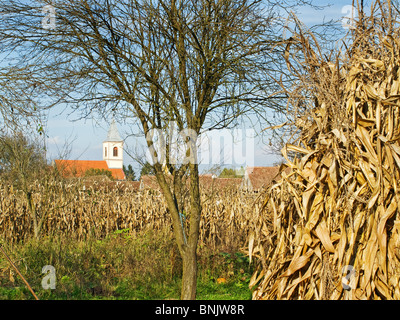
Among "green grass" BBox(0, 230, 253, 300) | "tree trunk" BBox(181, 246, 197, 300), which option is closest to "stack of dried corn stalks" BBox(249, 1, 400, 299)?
"tree trunk" BBox(181, 246, 197, 300)

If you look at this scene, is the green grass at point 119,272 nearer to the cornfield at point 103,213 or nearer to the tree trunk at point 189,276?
the tree trunk at point 189,276

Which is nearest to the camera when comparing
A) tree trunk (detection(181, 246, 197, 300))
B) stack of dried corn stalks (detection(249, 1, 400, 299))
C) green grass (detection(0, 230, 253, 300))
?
stack of dried corn stalks (detection(249, 1, 400, 299))

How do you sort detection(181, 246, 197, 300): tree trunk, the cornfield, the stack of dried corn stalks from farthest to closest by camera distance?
1. the cornfield
2. detection(181, 246, 197, 300): tree trunk
3. the stack of dried corn stalks

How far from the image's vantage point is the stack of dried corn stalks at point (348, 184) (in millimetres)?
2557

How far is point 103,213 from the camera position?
1209cm

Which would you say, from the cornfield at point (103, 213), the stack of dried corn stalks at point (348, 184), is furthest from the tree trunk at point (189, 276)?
the cornfield at point (103, 213)

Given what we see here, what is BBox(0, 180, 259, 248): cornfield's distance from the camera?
10.4 m

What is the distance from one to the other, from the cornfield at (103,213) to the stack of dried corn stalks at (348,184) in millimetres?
6903

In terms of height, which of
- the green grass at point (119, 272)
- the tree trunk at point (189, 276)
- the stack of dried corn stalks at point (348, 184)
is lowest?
the green grass at point (119, 272)

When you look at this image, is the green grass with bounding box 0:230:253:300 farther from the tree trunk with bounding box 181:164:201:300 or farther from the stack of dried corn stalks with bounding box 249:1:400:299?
the stack of dried corn stalks with bounding box 249:1:400:299

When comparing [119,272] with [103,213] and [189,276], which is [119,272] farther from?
[103,213]

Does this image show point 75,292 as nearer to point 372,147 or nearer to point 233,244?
point 233,244

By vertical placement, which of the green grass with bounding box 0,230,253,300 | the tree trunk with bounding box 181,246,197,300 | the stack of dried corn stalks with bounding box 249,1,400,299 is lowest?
the green grass with bounding box 0,230,253,300

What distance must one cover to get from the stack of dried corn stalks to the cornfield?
272 inches
